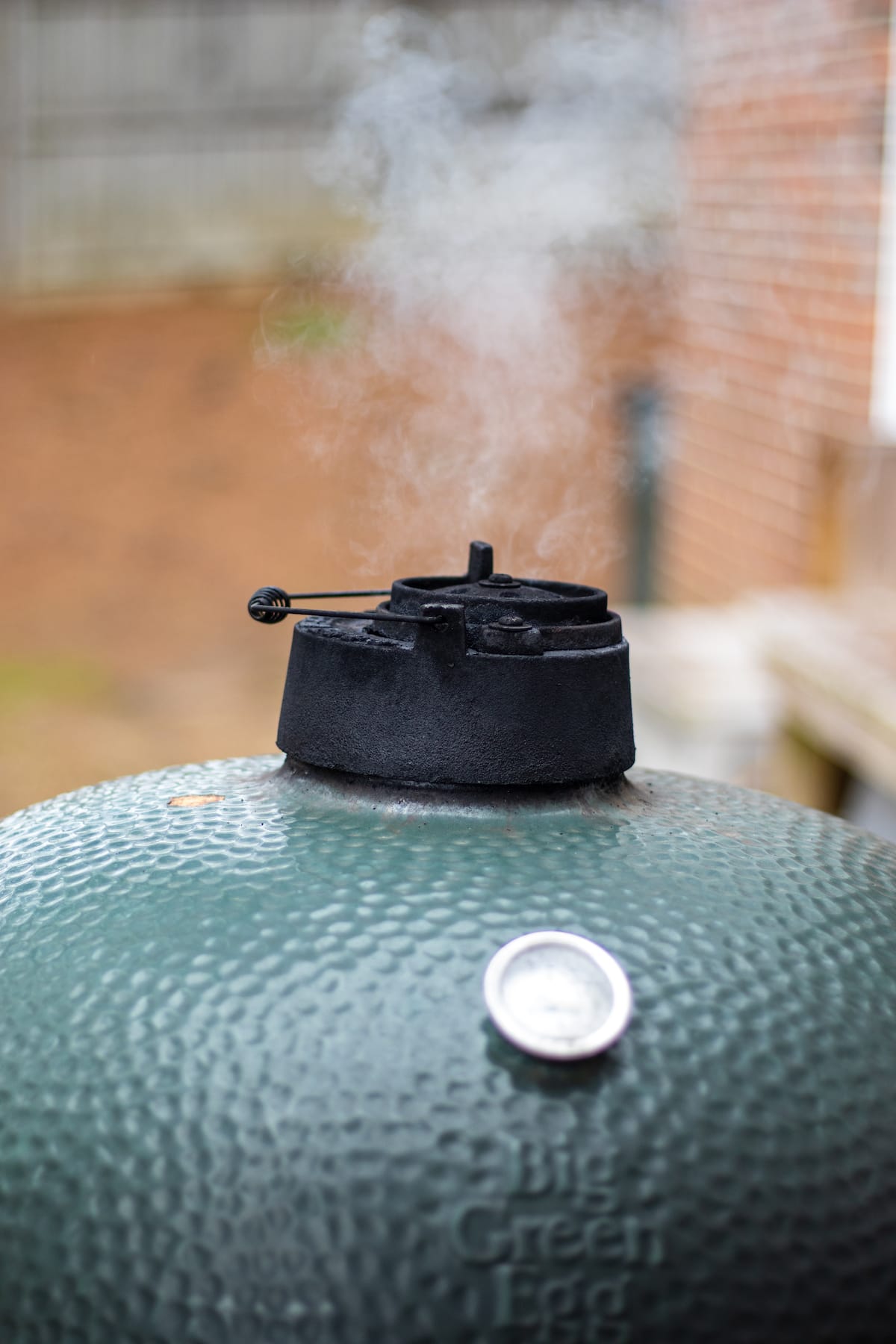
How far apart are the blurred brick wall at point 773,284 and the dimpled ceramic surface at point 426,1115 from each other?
9.65 feet

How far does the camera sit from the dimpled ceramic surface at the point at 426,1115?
3.25 ft

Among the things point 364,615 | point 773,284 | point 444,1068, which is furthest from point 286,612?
point 773,284

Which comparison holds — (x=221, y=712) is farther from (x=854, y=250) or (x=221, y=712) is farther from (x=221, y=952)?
(x=221, y=952)

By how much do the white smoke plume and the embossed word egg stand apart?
294 cm

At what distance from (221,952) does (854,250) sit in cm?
329

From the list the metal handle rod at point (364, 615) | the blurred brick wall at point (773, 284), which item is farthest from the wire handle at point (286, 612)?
the blurred brick wall at point (773, 284)

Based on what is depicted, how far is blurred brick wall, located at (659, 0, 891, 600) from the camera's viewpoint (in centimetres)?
386

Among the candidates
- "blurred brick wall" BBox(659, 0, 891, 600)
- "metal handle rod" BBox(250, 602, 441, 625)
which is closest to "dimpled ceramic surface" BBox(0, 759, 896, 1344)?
"metal handle rod" BBox(250, 602, 441, 625)

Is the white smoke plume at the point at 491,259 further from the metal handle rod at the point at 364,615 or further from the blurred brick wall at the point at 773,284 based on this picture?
the metal handle rod at the point at 364,615

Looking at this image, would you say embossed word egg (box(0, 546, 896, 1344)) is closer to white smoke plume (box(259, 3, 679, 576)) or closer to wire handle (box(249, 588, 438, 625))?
wire handle (box(249, 588, 438, 625))

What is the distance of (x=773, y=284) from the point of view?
443cm

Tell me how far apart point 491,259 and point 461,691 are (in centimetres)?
529

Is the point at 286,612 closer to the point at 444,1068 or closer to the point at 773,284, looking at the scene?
the point at 444,1068

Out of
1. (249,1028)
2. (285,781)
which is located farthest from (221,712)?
(249,1028)
